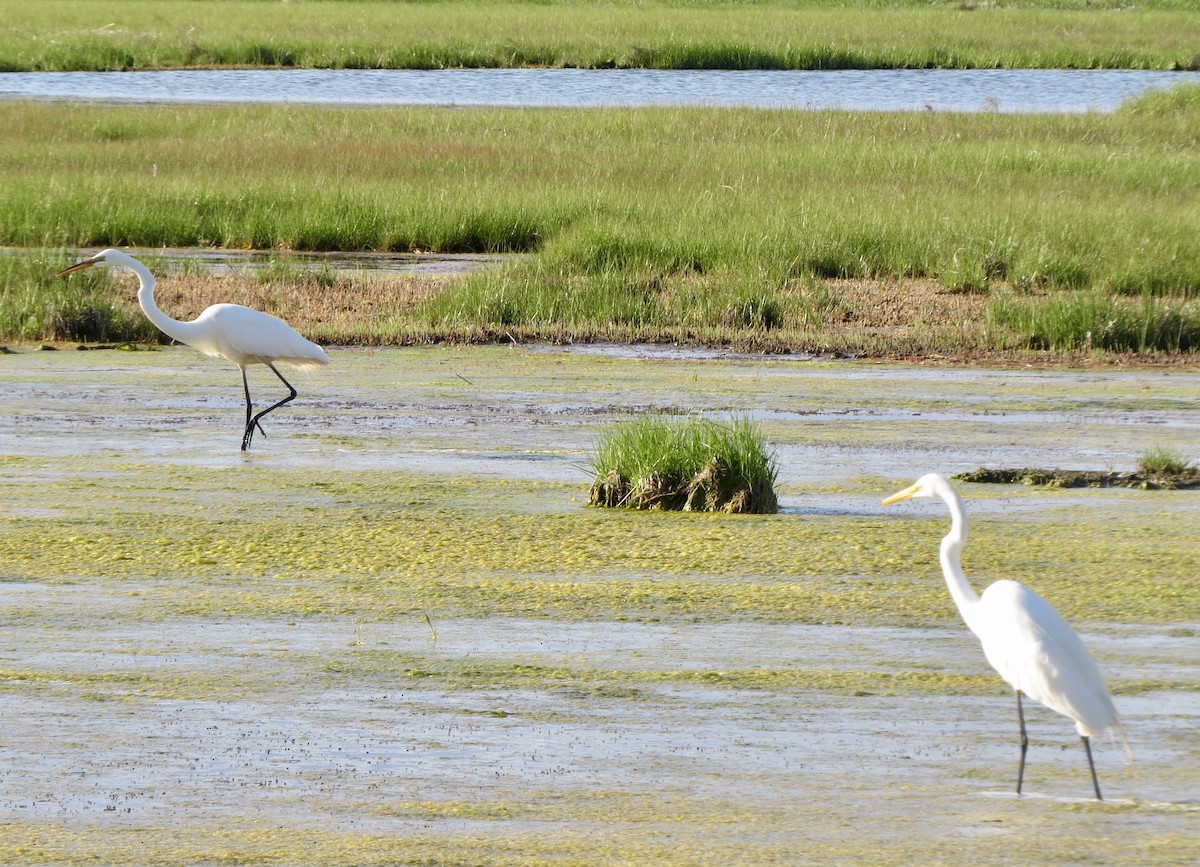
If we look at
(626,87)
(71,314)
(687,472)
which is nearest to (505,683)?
(687,472)

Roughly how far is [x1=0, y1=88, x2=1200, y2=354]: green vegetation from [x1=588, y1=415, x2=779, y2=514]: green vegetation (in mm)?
4803

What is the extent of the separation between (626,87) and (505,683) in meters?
30.6

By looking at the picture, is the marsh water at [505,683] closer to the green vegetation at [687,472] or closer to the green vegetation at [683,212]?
the green vegetation at [687,472]

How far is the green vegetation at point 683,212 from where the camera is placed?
12.9 meters

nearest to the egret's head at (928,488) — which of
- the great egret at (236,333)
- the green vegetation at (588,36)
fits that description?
the great egret at (236,333)

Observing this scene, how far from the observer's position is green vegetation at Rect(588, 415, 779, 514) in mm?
7508

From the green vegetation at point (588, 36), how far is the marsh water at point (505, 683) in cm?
3247

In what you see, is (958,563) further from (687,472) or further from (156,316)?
(156,316)

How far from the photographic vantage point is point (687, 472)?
765 cm

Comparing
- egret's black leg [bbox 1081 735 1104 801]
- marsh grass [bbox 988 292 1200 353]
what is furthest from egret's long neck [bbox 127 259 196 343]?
egret's black leg [bbox 1081 735 1104 801]

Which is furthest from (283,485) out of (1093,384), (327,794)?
(1093,384)

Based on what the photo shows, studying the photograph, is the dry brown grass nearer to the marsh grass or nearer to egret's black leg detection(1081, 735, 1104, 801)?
the marsh grass

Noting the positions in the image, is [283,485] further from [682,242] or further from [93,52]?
→ [93,52]

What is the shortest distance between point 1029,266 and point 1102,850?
10876 mm
